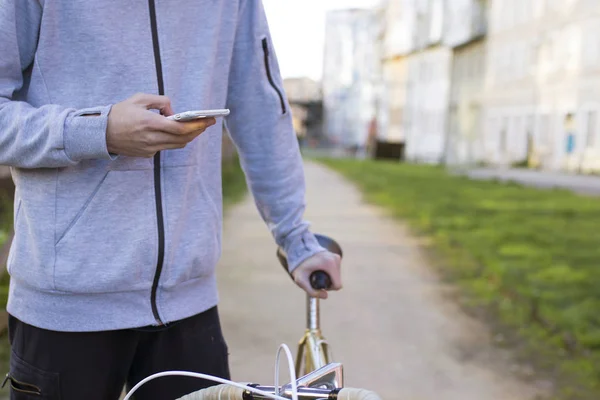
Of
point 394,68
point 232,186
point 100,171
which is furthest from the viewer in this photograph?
point 394,68

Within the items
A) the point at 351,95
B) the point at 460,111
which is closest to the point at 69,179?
the point at 460,111

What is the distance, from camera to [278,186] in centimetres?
175

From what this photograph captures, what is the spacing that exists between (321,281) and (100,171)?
55 cm

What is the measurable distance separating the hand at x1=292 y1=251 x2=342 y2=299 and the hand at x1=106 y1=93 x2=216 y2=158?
0.52 m

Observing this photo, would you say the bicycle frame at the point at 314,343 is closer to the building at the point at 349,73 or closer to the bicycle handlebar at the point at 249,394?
the bicycle handlebar at the point at 249,394

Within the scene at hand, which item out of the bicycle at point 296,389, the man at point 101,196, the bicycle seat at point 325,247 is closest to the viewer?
the bicycle at point 296,389

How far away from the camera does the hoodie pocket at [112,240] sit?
1.39 metres

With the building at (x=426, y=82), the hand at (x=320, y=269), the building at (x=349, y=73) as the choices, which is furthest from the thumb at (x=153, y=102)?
the building at (x=349, y=73)

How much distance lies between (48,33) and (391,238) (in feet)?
23.9

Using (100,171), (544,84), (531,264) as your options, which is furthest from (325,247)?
(544,84)

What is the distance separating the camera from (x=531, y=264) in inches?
257

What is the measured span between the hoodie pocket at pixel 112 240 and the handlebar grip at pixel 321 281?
40 centimetres

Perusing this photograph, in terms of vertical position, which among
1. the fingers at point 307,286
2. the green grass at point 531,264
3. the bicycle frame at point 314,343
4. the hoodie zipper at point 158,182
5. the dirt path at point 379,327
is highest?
the hoodie zipper at point 158,182

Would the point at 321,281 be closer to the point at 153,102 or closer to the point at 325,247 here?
the point at 325,247
